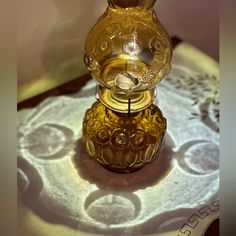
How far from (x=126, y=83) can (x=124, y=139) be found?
9 cm

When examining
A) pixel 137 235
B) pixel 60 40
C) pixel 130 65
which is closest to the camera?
pixel 137 235

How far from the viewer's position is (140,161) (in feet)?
3.80

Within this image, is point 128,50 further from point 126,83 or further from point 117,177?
point 117,177

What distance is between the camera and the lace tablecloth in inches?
43.1

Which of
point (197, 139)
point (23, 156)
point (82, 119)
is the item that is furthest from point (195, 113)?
point (23, 156)

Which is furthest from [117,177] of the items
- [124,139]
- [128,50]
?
[128,50]

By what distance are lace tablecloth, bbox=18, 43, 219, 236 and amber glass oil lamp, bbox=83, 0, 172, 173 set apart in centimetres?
3

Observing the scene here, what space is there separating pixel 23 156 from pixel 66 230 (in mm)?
153

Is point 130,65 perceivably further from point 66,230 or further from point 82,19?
point 66,230

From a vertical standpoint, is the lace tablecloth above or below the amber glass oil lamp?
below

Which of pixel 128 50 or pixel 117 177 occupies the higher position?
pixel 128 50

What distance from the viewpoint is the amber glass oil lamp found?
3.79 feet

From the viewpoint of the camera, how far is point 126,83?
116 centimetres

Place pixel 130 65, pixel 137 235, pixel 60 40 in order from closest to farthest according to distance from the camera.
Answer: pixel 137 235, pixel 130 65, pixel 60 40
